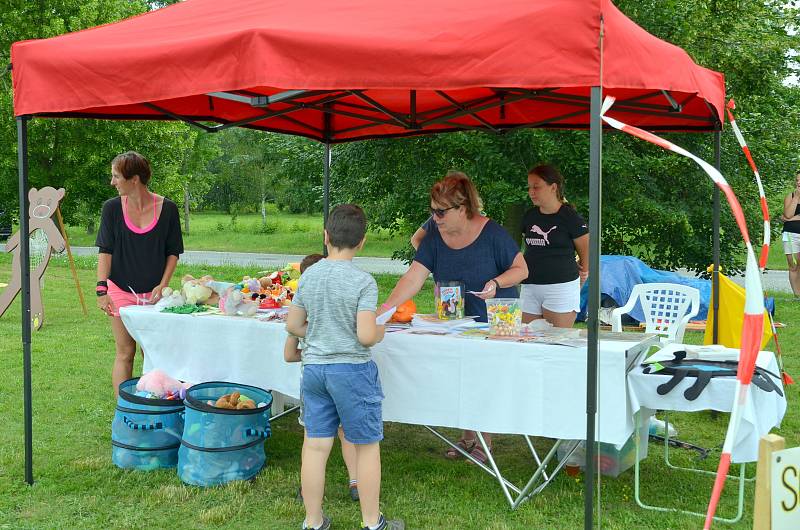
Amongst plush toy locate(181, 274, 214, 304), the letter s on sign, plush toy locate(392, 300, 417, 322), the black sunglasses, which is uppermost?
the black sunglasses

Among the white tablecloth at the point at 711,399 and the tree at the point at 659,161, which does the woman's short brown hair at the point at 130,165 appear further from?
the tree at the point at 659,161

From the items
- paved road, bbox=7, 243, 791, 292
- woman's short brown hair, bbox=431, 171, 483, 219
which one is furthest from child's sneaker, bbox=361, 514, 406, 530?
paved road, bbox=7, 243, 791, 292

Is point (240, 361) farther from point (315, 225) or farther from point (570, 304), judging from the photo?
point (315, 225)

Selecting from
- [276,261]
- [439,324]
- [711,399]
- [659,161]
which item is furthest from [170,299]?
[276,261]

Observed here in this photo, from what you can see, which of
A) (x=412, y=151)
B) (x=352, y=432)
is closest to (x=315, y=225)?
(x=412, y=151)

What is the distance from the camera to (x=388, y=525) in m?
3.41

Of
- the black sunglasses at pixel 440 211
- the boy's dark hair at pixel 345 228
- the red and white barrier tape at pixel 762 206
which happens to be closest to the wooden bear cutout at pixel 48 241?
the black sunglasses at pixel 440 211

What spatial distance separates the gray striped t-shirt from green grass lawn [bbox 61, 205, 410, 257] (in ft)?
55.7

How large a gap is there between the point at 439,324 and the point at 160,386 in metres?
1.49

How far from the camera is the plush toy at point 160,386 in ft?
13.7

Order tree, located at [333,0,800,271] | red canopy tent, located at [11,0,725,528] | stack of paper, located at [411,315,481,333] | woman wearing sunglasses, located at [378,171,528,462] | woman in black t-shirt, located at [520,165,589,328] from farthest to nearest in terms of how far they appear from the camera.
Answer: tree, located at [333,0,800,271], woman in black t-shirt, located at [520,165,589,328], woman wearing sunglasses, located at [378,171,528,462], stack of paper, located at [411,315,481,333], red canopy tent, located at [11,0,725,528]

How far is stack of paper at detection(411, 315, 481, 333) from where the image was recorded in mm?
3785

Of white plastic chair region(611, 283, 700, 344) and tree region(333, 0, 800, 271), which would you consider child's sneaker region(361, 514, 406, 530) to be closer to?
white plastic chair region(611, 283, 700, 344)

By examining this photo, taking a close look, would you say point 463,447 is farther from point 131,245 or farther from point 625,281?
point 625,281
